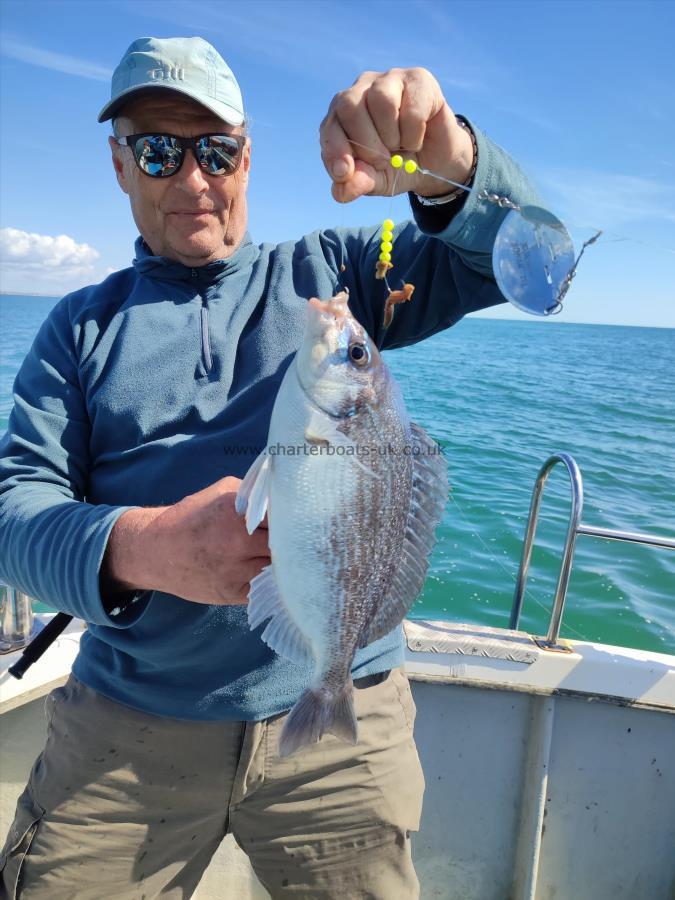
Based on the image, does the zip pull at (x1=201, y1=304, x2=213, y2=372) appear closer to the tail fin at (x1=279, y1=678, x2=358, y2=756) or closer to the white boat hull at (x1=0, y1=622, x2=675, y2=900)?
the tail fin at (x1=279, y1=678, x2=358, y2=756)

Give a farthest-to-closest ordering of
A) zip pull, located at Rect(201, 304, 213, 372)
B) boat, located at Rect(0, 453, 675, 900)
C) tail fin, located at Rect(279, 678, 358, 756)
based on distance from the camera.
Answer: boat, located at Rect(0, 453, 675, 900), zip pull, located at Rect(201, 304, 213, 372), tail fin, located at Rect(279, 678, 358, 756)

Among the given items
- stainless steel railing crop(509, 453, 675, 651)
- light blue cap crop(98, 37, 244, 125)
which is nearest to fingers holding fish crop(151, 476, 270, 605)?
light blue cap crop(98, 37, 244, 125)

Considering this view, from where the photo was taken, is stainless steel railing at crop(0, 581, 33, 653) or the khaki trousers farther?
stainless steel railing at crop(0, 581, 33, 653)

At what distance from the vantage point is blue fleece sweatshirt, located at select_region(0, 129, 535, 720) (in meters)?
2.10

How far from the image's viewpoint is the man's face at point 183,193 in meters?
2.30

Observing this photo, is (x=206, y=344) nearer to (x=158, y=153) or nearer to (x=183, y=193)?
(x=183, y=193)

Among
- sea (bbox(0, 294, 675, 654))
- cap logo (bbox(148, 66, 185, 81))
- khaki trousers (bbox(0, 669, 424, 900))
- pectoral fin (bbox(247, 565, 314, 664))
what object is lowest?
sea (bbox(0, 294, 675, 654))

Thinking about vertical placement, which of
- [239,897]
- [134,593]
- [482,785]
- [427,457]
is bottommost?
[239,897]

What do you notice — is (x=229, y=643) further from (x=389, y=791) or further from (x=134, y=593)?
(x=389, y=791)

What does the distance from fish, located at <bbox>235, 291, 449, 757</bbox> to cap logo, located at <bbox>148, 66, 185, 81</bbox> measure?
41.9 inches

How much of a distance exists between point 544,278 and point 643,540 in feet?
5.35

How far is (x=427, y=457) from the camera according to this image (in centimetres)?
189

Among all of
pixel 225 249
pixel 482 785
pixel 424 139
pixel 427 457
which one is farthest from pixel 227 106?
pixel 482 785

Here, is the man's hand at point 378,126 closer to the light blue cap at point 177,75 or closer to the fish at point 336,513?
the fish at point 336,513
